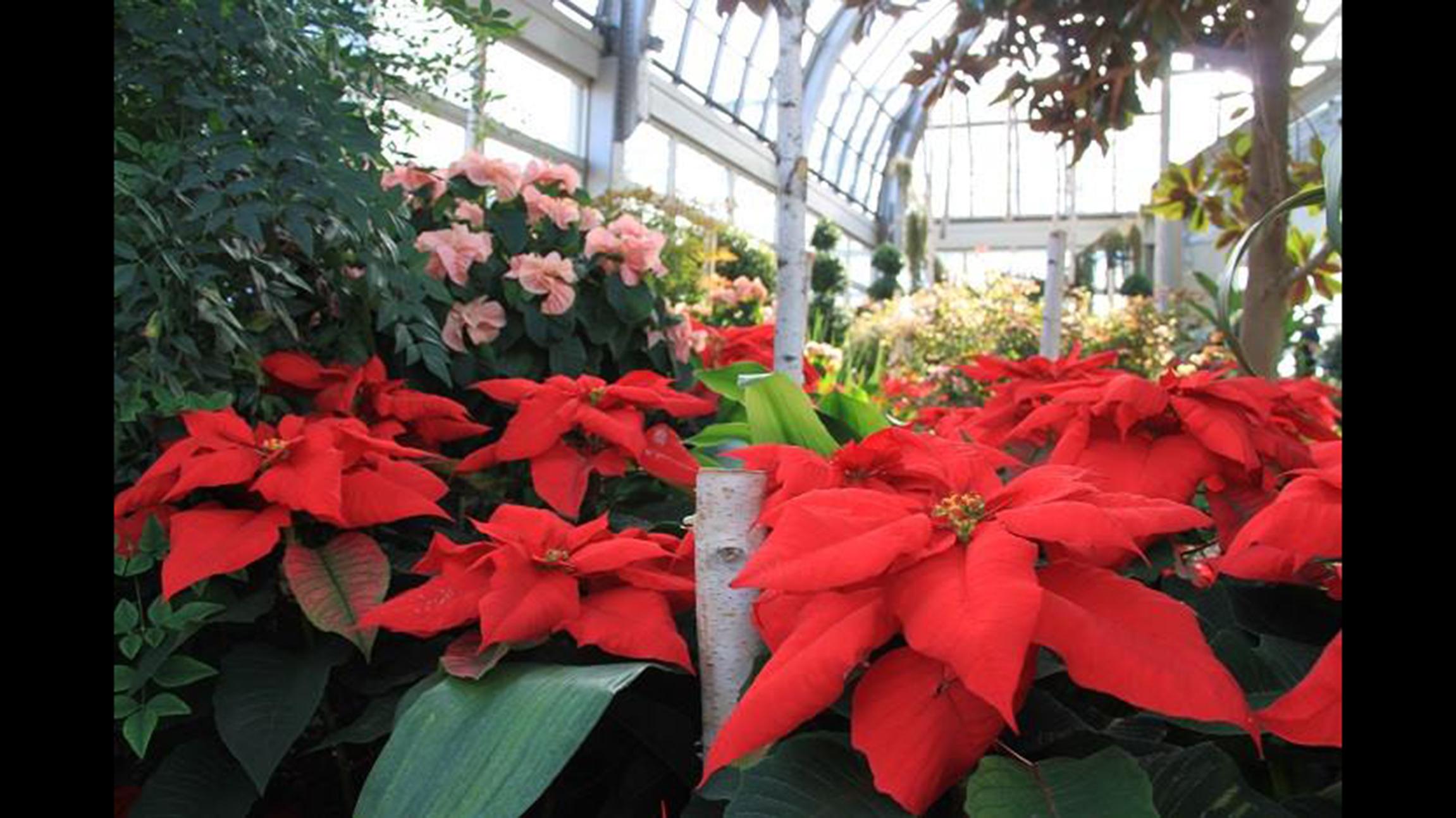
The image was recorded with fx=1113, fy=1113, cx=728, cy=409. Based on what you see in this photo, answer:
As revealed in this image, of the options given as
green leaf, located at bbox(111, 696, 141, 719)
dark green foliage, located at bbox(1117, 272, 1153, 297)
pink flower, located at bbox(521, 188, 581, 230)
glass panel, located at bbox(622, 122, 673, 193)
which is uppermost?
glass panel, located at bbox(622, 122, 673, 193)

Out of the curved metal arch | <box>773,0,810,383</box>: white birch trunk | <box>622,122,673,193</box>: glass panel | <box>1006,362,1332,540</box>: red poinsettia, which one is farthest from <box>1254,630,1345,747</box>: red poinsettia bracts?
the curved metal arch

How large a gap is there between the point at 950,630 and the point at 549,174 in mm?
1430

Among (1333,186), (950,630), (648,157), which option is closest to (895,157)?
(648,157)

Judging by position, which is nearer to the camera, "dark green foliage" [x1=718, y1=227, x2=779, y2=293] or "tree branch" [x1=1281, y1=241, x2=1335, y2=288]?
"tree branch" [x1=1281, y1=241, x2=1335, y2=288]

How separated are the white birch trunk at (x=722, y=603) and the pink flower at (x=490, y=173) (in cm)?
111

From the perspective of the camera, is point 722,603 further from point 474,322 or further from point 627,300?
point 627,300

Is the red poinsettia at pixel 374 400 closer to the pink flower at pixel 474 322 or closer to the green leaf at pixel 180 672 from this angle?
the pink flower at pixel 474 322

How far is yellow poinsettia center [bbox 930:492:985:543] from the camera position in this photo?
0.51m

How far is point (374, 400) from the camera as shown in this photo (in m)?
1.18

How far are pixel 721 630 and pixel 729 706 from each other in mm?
41

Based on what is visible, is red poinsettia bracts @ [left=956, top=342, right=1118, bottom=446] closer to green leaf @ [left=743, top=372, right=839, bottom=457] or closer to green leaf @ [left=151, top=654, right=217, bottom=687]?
green leaf @ [left=743, top=372, right=839, bottom=457]

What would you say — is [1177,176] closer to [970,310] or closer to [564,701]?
[564,701]

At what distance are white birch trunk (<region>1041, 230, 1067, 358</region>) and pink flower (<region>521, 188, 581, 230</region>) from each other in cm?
179
